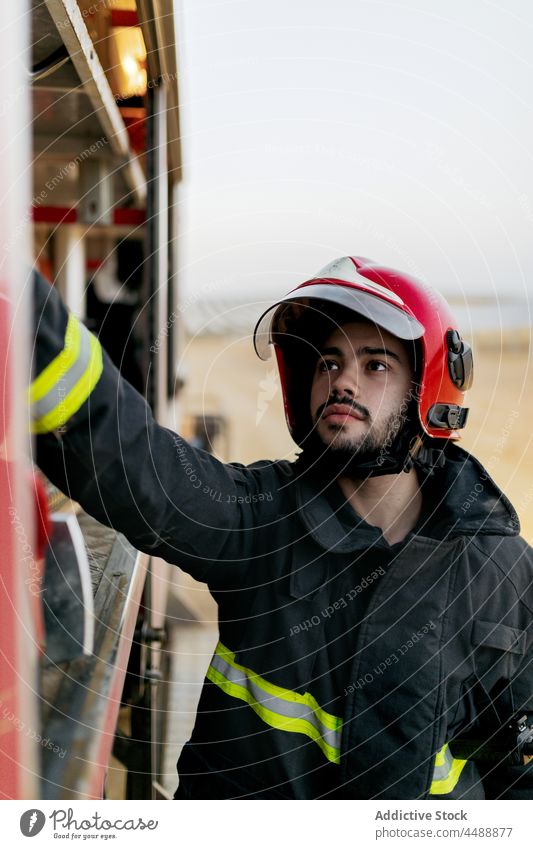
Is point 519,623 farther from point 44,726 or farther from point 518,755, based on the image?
point 44,726

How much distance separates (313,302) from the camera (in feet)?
5.66

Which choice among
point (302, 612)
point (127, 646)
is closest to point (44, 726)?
point (127, 646)

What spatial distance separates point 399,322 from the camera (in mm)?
1593

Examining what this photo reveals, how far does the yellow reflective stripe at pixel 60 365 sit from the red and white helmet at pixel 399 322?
643mm

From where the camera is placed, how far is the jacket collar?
1.51 metres

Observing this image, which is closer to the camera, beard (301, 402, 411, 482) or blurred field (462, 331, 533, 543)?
beard (301, 402, 411, 482)

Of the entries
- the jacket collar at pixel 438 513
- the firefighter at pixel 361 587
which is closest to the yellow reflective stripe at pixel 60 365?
the firefighter at pixel 361 587

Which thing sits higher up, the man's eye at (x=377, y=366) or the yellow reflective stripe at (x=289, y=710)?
the man's eye at (x=377, y=366)

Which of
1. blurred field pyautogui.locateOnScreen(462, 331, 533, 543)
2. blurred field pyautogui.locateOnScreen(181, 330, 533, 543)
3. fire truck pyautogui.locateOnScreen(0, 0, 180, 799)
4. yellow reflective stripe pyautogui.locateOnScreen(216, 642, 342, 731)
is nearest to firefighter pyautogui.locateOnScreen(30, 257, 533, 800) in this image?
yellow reflective stripe pyautogui.locateOnScreen(216, 642, 342, 731)

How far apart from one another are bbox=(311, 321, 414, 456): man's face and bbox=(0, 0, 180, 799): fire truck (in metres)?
0.51

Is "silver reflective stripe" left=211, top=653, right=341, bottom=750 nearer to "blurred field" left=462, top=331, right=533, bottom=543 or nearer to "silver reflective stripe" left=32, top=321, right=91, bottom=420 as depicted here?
"silver reflective stripe" left=32, top=321, right=91, bottom=420

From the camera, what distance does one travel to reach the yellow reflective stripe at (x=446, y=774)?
152cm

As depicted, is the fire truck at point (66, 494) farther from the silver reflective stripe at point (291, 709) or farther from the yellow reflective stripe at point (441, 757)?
the yellow reflective stripe at point (441, 757)

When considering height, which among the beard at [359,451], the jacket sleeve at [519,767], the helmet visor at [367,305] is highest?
the helmet visor at [367,305]
